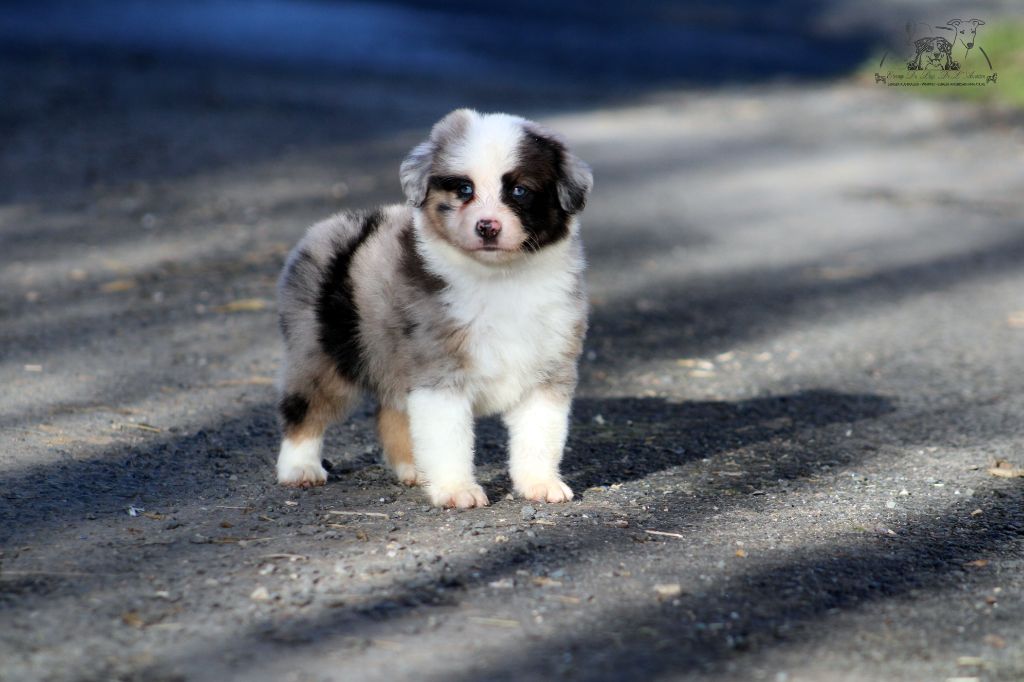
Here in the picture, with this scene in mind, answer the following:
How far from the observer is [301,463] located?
5621 mm

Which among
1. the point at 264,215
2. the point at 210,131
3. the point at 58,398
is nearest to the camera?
the point at 58,398

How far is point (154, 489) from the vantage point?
5.50m

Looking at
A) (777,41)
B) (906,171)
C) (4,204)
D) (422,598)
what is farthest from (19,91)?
(422,598)

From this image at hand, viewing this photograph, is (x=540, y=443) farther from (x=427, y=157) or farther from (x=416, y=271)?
(x=427, y=157)

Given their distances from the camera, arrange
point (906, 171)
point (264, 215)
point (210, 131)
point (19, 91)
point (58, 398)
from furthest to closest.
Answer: point (19, 91)
point (210, 131)
point (906, 171)
point (264, 215)
point (58, 398)

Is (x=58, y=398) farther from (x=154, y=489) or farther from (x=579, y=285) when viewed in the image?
(x=579, y=285)

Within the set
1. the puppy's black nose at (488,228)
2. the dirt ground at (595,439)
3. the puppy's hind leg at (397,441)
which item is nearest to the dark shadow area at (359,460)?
the dirt ground at (595,439)

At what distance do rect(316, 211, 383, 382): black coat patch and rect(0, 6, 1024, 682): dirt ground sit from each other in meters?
0.55

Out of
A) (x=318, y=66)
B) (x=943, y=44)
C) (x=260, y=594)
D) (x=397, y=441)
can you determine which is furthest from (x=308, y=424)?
(x=943, y=44)

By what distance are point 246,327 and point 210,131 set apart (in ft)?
20.3

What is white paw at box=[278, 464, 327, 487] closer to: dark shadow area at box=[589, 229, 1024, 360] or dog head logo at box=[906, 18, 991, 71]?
dark shadow area at box=[589, 229, 1024, 360]

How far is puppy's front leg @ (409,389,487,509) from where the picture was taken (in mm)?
5176
